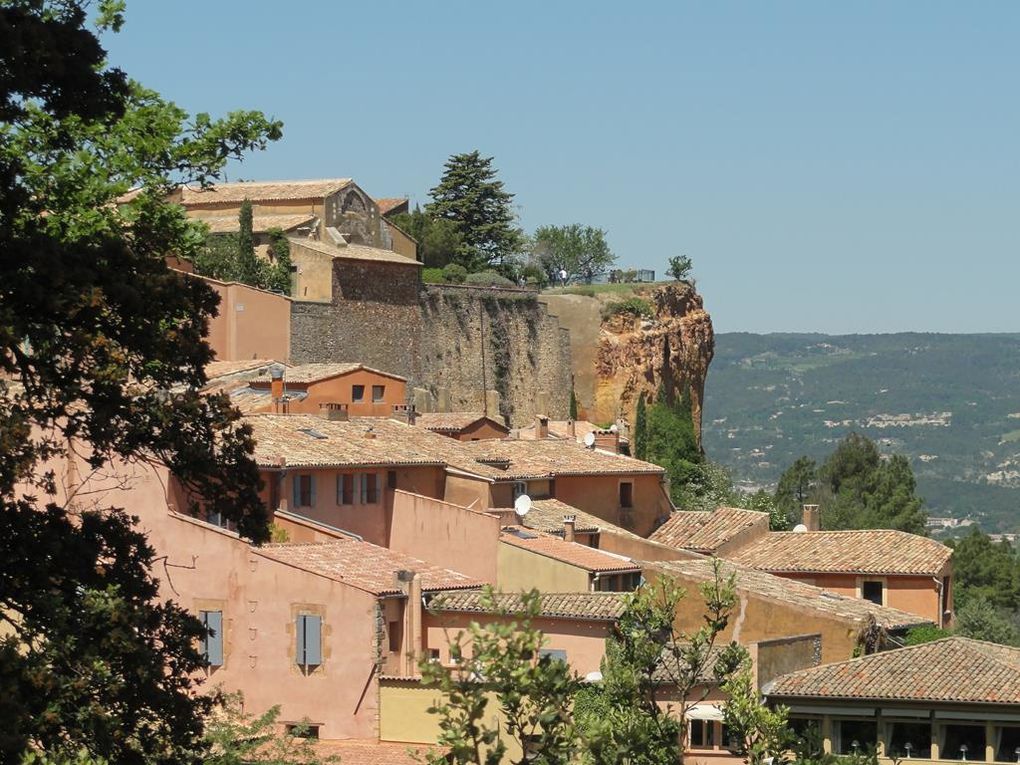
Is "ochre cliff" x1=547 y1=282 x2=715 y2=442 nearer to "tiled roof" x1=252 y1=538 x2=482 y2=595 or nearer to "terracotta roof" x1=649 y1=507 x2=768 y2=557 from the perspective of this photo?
"terracotta roof" x1=649 y1=507 x2=768 y2=557

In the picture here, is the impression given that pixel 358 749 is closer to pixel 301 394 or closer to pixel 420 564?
pixel 420 564

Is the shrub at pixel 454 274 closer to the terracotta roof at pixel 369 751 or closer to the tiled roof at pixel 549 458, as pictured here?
the tiled roof at pixel 549 458

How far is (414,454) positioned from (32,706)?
22.5m

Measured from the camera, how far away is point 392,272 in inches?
2296

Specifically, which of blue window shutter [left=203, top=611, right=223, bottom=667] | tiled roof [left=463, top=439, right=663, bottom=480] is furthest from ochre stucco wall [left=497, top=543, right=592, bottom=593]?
tiled roof [left=463, top=439, right=663, bottom=480]

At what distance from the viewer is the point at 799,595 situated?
35.0 m

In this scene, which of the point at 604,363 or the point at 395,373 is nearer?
the point at 395,373

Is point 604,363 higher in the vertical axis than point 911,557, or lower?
higher

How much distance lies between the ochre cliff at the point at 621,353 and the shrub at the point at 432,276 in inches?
157

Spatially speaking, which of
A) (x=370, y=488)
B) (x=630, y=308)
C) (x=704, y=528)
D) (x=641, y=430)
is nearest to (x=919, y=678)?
(x=370, y=488)

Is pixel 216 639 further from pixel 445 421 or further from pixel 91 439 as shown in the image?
pixel 445 421

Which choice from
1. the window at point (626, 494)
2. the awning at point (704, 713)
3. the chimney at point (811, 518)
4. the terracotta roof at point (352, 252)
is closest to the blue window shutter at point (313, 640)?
the awning at point (704, 713)

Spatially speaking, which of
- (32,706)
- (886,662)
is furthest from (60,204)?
(886,662)

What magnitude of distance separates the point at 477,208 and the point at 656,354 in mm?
11089
